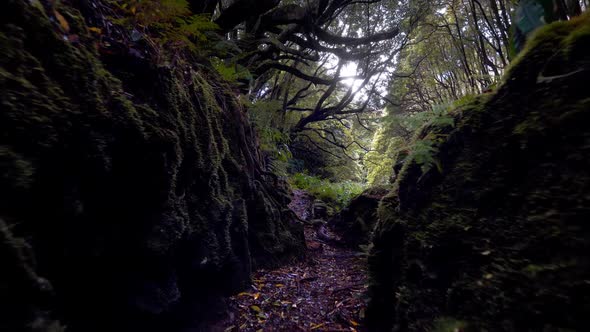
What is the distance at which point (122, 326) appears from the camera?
2221mm

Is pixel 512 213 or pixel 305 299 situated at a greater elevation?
pixel 512 213

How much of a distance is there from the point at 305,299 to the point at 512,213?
2.70 m

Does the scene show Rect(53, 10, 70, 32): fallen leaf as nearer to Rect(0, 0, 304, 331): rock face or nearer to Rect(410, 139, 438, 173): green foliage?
Rect(0, 0, 304, 331): rock face

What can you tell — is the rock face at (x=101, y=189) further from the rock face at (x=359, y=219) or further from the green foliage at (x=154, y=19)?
the rock face at (x=359, y=219)

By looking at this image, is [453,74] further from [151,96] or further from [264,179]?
[151,96]

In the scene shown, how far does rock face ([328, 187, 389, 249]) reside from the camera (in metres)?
5.90

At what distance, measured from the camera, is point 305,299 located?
3576mm

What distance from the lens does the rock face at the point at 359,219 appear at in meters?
5.90

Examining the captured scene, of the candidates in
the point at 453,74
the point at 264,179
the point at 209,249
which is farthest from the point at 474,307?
the point at 453,74

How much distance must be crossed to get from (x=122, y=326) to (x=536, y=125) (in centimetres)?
348

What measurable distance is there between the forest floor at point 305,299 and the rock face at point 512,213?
2.10 ft

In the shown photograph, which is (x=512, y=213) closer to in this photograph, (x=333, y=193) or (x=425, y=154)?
(x=425, y=154)

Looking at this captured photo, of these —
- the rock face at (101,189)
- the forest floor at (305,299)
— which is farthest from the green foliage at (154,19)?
the forest floor at (305,299)

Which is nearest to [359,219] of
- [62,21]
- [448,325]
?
[448,325]
